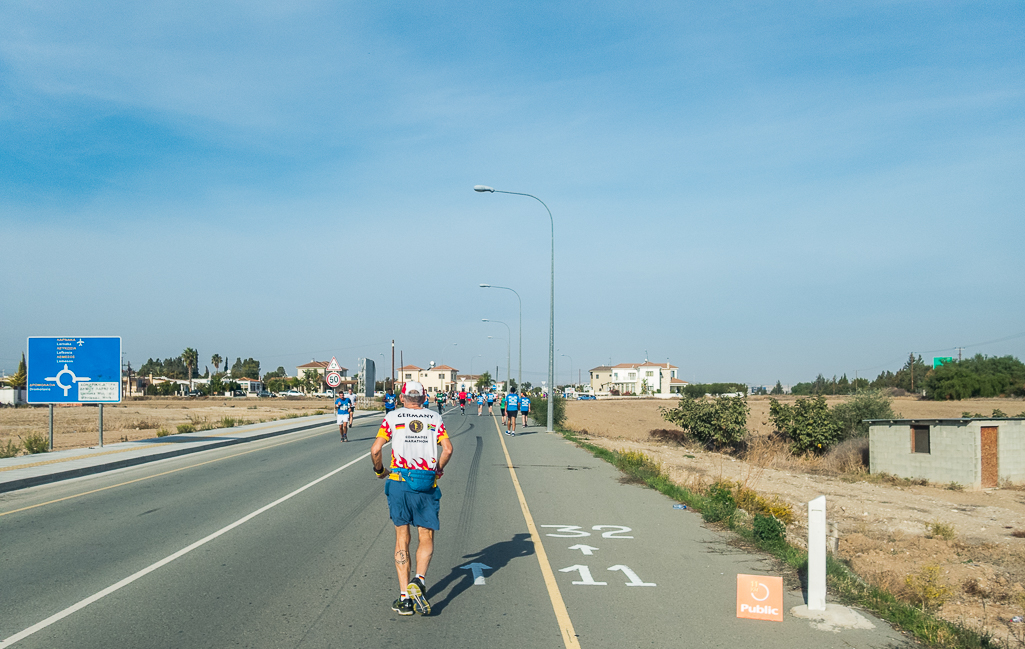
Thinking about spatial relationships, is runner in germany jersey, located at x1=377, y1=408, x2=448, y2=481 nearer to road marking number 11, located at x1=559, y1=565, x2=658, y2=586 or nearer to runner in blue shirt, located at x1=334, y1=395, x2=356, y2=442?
road marking number 11, located at x1=559, y1=565, x2=658, y2=586

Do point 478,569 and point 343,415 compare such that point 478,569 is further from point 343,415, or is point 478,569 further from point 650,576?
point 343,415

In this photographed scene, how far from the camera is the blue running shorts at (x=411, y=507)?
611cm

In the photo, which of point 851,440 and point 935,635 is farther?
point 851,440

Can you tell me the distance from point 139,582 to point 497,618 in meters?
3.54

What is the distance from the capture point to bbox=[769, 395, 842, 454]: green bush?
31.8m

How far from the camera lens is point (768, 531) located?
29.6 ft

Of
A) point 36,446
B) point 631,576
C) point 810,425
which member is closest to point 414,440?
point 631,576

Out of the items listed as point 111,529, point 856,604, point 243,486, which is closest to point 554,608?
point 856,604

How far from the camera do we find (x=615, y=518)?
10.9m

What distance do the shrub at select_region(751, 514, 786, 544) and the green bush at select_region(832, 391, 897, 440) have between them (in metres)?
26.2

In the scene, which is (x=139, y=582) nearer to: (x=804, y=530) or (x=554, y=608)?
(x=554, y=608)

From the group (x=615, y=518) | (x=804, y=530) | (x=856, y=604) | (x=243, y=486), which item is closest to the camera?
(x=856, y=604)

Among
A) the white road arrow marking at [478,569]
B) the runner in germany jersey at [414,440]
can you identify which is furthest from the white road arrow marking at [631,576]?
the runner in germany jersey at [414,440]

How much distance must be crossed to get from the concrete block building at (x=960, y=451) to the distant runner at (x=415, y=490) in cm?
2286
